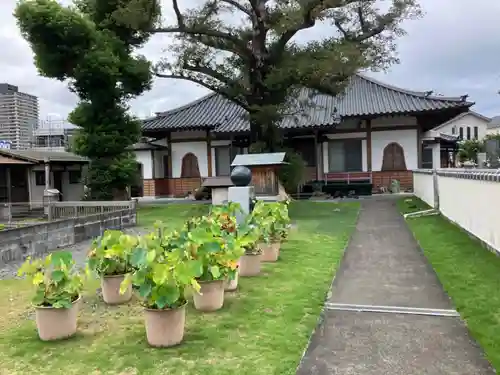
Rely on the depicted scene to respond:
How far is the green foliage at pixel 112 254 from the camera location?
14.1ft

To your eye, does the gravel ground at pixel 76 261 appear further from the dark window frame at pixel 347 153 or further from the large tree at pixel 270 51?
the dark window frame at pixel 347 153

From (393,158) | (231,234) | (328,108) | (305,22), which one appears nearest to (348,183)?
(393,158)

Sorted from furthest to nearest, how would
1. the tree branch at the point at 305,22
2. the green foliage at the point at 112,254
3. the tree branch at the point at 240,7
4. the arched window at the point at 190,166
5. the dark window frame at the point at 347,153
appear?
the arched window at the point at 190,166 < the dark window frame at the point at 347,153 < the tree branch at the point at 240,7 < the tree branch at the point at 305,22 < the green foliage at the point at 112,254

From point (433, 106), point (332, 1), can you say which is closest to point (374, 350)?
point (332, 1)

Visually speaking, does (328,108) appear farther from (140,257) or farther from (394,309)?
(140,257)

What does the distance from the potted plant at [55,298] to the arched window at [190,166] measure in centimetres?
1777

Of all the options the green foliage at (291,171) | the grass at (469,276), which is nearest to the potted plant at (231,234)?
the grass at (469,276)

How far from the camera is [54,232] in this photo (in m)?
8.57

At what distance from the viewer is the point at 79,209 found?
44.9 ft

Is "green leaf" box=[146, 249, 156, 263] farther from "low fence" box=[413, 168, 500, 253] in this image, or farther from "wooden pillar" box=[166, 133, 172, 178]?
"wooden pillar" box=[166, 133, 172, 178]

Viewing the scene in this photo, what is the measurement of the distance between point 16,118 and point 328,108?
27413 mm

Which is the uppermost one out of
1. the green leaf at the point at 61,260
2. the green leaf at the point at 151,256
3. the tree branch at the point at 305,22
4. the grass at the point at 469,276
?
the tree branch at the point at 305,22

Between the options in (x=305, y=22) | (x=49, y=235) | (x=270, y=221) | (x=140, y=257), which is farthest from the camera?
(x=305, y=22)

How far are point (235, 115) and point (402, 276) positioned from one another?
16394mm
